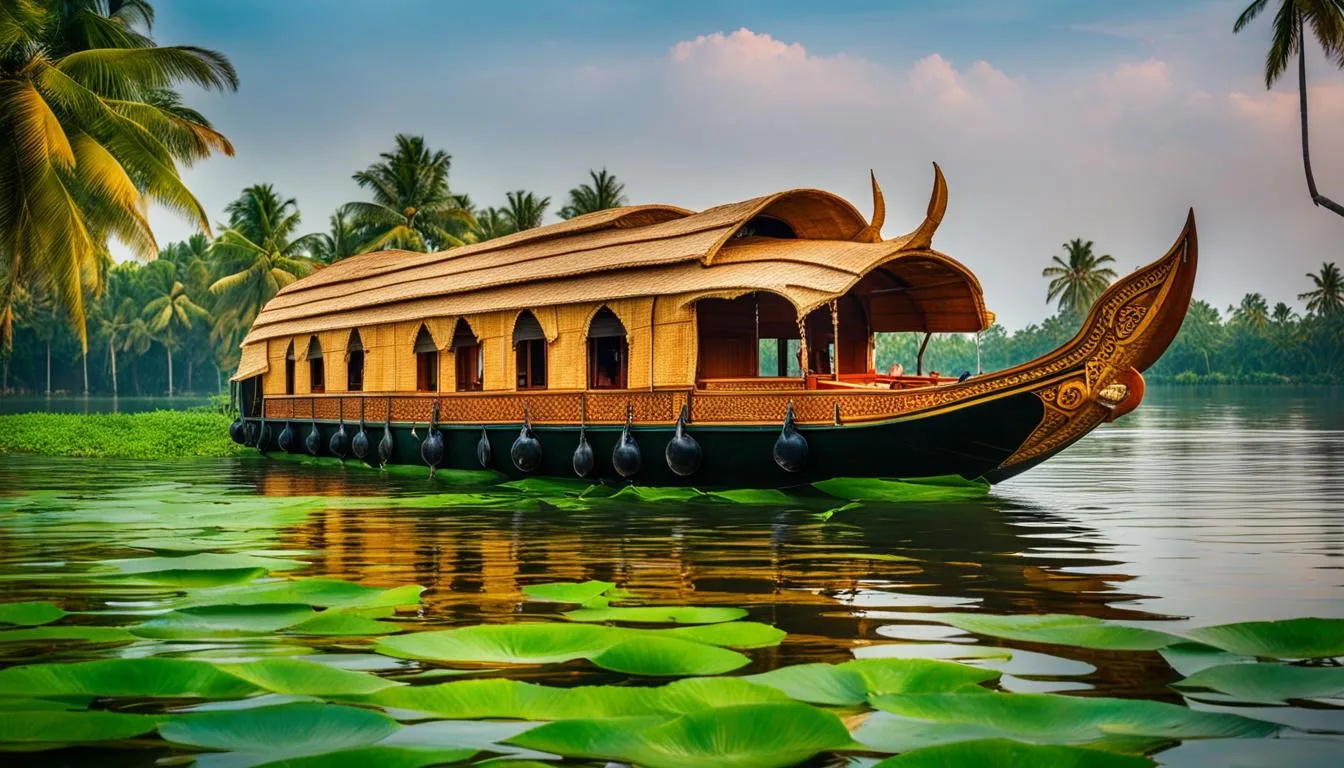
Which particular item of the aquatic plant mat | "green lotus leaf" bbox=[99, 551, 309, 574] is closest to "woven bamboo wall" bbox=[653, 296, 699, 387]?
"green lotus leaf" bbox=[99, 551, 309, 574]

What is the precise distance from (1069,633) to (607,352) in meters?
9.13

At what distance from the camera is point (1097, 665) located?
388 centimetres

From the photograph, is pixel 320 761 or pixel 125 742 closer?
pixel 320 761

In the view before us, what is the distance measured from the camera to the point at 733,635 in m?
3.95

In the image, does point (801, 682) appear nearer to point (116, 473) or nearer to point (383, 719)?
point (383, 719)

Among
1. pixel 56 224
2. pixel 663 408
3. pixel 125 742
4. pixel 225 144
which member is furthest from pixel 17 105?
pixel 125 742

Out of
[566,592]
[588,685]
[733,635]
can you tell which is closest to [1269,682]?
[733,635]

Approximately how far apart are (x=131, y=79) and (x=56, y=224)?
84.1 inches

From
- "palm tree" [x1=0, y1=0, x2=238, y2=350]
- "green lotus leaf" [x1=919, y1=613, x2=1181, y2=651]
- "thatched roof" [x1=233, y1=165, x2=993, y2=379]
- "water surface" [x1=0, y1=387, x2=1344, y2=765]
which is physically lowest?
"water surface" [x1=0, y1=387, x2=1344, y2=765]

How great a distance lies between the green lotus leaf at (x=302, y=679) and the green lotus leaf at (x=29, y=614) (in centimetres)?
163

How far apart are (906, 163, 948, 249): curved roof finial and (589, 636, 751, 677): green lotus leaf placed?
752cm

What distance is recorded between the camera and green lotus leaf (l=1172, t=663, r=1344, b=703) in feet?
10.4

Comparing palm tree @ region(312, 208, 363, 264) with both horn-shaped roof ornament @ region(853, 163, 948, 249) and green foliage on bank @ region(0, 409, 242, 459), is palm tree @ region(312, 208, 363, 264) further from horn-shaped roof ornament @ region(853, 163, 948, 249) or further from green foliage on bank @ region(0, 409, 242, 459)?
horn-shaped roof ornament @ region(853, 163, 948, 249)

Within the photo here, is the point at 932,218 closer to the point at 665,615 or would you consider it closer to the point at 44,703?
the point at 665,615
